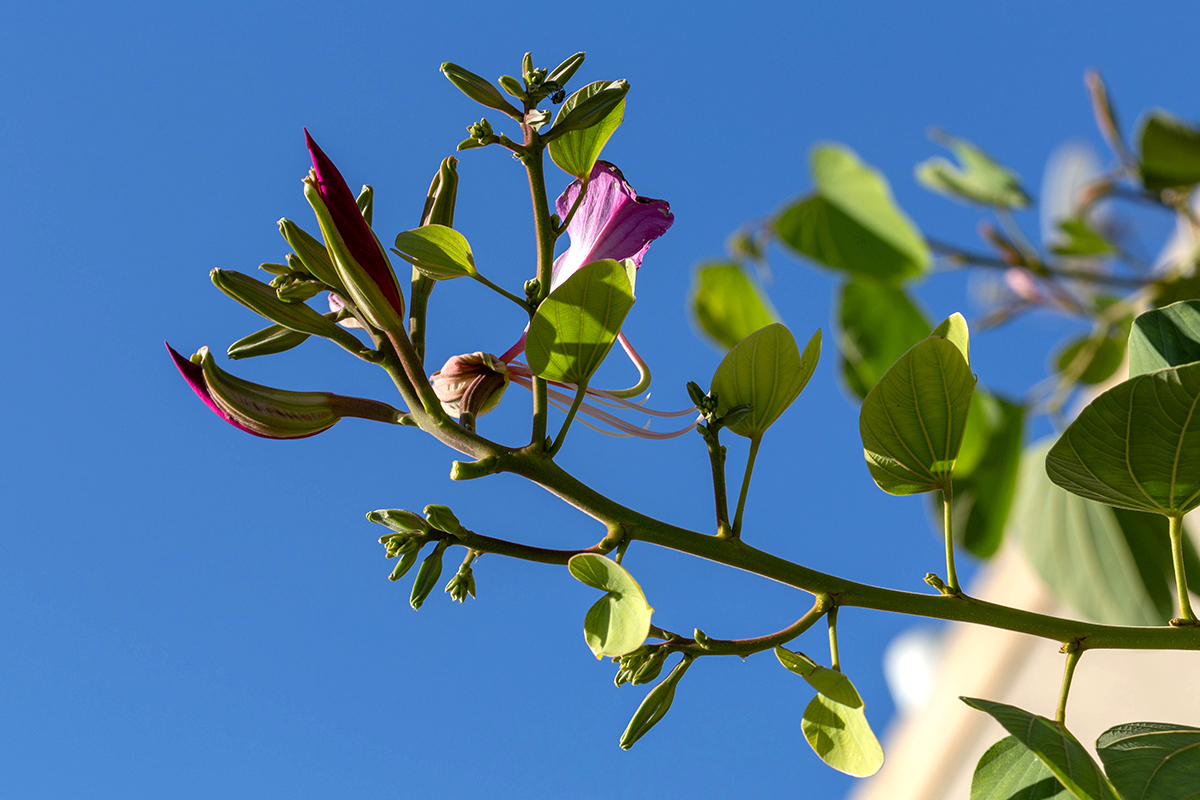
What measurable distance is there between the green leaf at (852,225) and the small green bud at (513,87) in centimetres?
51

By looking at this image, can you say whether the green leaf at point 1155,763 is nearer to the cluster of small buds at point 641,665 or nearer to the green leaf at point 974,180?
the cluster of small buds at point 641,665

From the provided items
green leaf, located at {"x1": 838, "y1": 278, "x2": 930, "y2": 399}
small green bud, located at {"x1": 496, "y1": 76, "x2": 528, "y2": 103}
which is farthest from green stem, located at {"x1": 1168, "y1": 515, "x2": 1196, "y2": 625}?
green leaf, located at {"x1": 838, "y1": 278, "x2": 930, "y2": 399}

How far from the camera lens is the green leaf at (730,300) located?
0.75 metres

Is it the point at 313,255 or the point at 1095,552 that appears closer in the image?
the point at 313,255

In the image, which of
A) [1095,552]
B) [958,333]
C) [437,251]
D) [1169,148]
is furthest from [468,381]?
[1169,148]

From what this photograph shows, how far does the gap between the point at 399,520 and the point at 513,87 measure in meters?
0.11

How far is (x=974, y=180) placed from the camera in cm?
82

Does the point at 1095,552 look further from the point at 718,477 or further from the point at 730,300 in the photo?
the point at 718,477

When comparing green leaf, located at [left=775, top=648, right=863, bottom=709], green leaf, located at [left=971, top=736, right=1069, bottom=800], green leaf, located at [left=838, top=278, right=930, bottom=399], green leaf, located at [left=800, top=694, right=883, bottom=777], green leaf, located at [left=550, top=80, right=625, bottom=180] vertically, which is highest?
green leaf, located at [left=838, top=278, right=930, bottom=399]

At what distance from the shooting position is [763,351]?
0.25 m

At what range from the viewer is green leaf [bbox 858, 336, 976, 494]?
0.25 m

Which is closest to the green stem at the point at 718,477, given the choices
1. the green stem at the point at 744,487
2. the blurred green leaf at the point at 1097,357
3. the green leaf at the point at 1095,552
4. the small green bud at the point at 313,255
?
the green stem at the point at 744,487

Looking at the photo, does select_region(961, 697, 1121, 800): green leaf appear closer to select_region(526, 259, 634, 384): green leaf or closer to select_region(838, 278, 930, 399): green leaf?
select_region(526, 259, 634, 384): green leaf

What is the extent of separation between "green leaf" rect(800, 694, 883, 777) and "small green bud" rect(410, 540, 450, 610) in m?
0.11
